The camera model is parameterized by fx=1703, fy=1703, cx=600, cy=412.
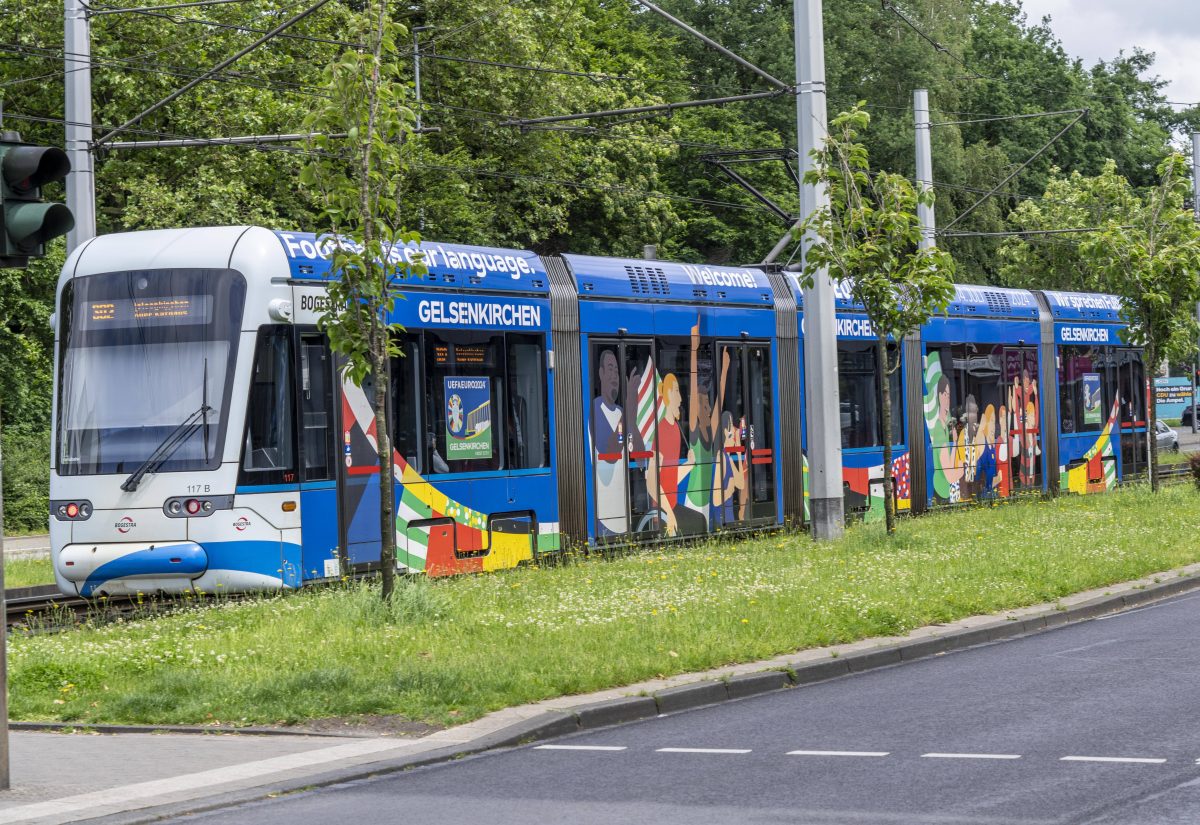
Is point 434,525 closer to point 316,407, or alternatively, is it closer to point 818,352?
point 316,407

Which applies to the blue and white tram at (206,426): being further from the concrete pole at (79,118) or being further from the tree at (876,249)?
the tree at (876,249)

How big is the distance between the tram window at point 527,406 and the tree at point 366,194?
16.6 ft

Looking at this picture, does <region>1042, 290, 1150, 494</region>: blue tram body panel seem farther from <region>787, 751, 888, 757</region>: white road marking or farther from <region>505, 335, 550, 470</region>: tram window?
<region>787, 751, 888, 757</region>: white road marking

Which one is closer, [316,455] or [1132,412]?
[316,455]

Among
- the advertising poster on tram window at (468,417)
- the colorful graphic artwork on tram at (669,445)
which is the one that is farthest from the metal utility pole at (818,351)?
the advertising poster on tram window at (468,417)

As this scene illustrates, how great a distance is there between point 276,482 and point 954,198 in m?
47.3

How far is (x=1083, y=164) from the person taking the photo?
6900cm

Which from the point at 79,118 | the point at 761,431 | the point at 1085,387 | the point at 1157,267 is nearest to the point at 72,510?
the point at 79,118

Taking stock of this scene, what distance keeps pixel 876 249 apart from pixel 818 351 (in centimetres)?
184

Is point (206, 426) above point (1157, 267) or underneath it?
underneath

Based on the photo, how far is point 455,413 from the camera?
17719 mm

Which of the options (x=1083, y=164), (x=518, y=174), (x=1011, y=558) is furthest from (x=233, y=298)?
(x=1083, y=164)

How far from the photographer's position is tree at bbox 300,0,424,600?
515 inches

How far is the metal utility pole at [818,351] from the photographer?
67.1ft
